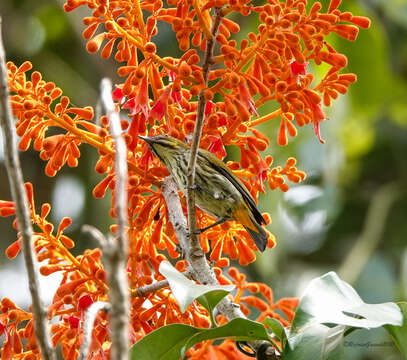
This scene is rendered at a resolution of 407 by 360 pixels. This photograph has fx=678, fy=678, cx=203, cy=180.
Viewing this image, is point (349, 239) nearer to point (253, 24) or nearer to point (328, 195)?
point (328, 195)

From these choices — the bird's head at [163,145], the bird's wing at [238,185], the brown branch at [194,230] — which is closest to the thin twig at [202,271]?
the brown branch at [194,230]

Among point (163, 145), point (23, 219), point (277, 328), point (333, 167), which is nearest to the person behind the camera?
point (23, 219)

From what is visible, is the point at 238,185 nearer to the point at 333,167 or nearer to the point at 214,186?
the point at 214,186

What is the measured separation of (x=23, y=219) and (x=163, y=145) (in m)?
1.07

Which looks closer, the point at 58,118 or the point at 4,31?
the point at 58,118

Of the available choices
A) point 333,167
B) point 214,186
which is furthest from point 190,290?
point 333,167

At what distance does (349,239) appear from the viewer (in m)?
6.77

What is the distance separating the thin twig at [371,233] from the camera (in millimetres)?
5559

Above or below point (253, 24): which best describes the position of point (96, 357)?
below

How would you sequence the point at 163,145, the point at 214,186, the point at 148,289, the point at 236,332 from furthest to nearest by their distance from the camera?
1. the point at 214,186
2. the point at 163,145
3. the point at 148,289
4. the point at 236,332

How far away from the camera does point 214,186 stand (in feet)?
9.34

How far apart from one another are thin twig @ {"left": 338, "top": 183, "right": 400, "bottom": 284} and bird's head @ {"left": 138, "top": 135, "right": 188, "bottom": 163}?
326 centimetres

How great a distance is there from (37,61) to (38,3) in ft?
2.47

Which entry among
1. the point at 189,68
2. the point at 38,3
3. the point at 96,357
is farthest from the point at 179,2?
the point at 38,3
